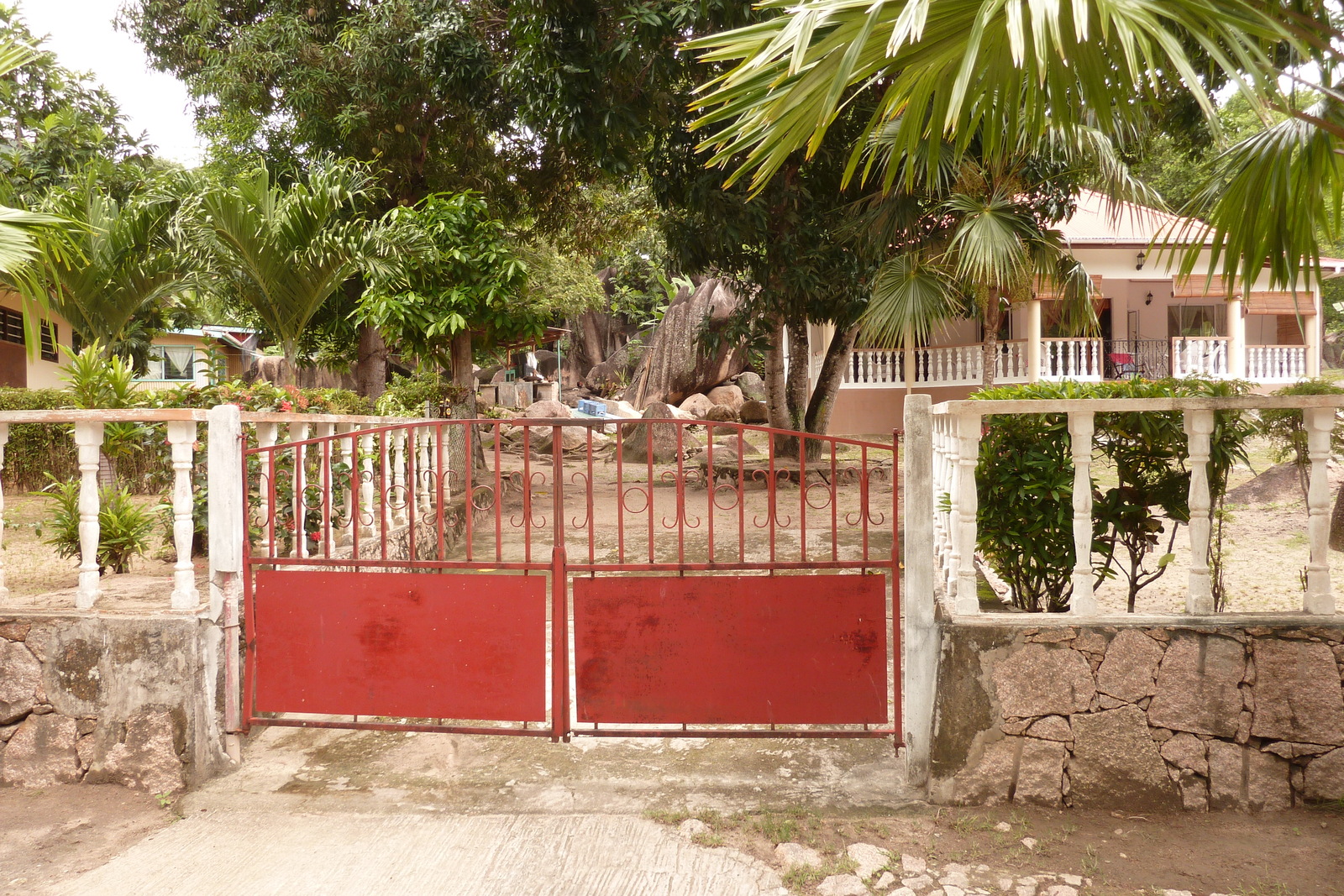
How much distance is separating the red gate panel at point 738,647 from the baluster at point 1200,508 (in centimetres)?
119

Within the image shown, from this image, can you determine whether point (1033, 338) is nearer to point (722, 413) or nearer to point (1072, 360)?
point (1072, 360)

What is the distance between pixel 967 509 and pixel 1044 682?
73 centimetres

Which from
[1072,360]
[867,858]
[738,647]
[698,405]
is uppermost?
[1072,360]

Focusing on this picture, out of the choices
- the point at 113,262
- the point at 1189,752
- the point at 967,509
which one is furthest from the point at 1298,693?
the point at 113,262

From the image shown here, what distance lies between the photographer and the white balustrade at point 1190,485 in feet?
11.3

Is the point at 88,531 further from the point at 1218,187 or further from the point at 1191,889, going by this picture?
the point at 1218,187

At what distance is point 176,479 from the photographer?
13.0ft

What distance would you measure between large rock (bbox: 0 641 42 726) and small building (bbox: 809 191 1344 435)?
14782mm

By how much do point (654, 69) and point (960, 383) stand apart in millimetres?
10683

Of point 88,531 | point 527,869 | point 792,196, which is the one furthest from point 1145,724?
point 792,196

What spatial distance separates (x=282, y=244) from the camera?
8.36m

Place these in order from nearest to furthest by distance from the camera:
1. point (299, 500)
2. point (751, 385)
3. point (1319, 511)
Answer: point (1319, 511) → point (299, 500) → point (751, 385)

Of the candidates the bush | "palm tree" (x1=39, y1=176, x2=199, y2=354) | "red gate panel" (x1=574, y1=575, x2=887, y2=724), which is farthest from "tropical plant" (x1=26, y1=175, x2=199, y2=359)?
the bush

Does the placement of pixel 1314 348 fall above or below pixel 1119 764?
above
